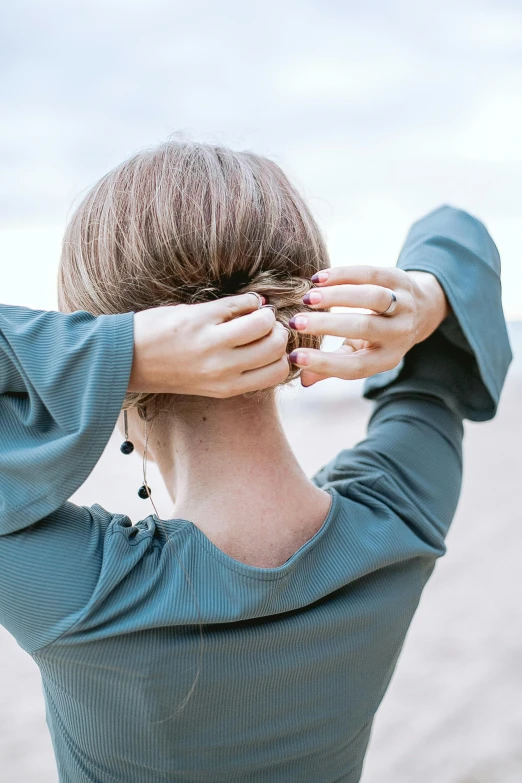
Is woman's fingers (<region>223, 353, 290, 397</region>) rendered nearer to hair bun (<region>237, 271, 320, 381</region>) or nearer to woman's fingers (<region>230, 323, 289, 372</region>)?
woman's fingers (<region>230, 323, 289, 372</region>)

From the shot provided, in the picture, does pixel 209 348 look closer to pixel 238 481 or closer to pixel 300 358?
pixel 300 358

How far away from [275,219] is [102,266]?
9.0 inches

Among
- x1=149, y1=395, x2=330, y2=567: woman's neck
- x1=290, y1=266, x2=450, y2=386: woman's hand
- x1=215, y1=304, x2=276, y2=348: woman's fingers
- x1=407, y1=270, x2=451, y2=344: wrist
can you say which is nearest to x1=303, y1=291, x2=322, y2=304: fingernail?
x1=290, y1=266, x2=450, y2=386: woman's hand

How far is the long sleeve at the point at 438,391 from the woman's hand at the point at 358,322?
241mm

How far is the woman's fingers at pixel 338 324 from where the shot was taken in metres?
0.83

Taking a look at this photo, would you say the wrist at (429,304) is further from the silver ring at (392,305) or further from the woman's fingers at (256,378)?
the woman's fingers at (256,378)

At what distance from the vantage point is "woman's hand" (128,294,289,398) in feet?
2.46

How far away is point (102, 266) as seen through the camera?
0.97 meters

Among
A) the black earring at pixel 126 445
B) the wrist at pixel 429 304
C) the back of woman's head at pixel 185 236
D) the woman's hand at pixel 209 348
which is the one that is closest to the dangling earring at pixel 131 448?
the black earring at pixel 126 445

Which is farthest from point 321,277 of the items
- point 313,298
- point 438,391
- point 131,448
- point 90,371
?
point 438,391

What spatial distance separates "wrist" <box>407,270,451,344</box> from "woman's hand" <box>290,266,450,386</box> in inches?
4.5

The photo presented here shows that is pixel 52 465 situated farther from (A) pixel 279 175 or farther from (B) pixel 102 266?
(A) pixel 279 175

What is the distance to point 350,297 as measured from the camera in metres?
0.87

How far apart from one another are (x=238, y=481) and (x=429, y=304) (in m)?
0.42
